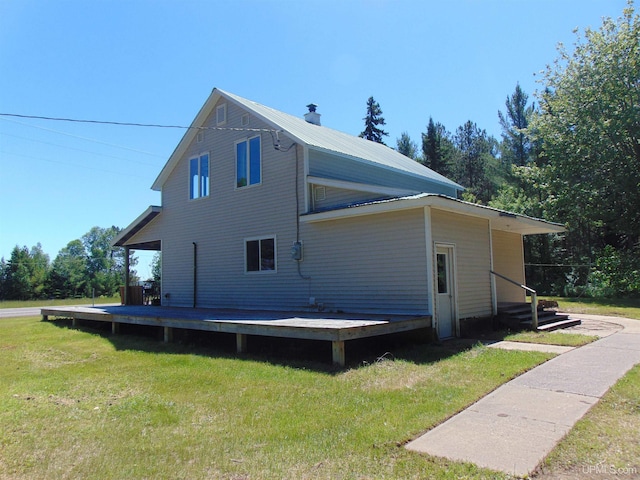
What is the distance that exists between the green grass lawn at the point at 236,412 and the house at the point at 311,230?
1.91 m

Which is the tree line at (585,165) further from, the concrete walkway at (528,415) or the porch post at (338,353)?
the porch post at (338,353)

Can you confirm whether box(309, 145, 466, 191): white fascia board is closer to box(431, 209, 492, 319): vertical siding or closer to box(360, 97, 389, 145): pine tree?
box(431, 209, 492, 319): vertical siding

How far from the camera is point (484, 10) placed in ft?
35.3

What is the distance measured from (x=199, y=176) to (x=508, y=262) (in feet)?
34.5

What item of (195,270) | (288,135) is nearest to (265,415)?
(288,135)

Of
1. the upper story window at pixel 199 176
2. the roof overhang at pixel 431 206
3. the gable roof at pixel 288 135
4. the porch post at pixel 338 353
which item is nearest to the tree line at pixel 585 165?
the gable roof at pixel 288 135

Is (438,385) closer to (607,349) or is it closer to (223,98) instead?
(607,349)

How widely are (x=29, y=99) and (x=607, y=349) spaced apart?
15.1 m

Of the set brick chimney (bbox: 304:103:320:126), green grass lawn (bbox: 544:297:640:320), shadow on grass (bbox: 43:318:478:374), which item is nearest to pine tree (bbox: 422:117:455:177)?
green grass lawn (bbox: 544:297:640:320)

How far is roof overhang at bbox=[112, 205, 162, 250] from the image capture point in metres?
16.4

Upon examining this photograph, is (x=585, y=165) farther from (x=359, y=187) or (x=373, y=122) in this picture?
(x=373, y=122)

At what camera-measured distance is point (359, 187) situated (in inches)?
415

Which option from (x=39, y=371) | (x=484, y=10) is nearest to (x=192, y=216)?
(x=39, y=371)

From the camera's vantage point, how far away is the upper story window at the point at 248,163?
13.3 m
